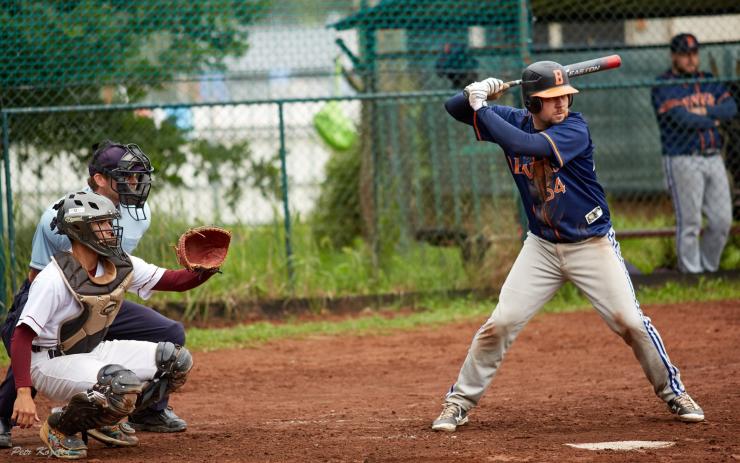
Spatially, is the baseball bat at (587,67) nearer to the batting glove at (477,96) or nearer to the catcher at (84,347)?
the batting glove at (477,96)

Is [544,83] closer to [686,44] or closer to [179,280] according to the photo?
[179,280]

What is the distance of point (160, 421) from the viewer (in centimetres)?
569

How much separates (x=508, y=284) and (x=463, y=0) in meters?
5.97

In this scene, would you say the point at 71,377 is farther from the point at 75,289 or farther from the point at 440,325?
the point at 440,325

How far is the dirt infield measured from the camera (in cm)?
488

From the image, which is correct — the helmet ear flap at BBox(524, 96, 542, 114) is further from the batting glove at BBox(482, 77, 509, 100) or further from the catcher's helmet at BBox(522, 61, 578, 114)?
the batting glove at BBox(482, 77, 509, 100)

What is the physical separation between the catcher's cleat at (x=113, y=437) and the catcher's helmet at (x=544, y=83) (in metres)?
2.67

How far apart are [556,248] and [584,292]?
271mm

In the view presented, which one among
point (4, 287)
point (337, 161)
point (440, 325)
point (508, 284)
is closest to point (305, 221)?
point (337, 161)

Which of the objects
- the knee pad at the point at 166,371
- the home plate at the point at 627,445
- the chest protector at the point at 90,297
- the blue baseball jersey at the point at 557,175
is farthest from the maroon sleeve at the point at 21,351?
the home plate at the point at 627,445

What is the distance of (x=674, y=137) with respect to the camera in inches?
→ 390

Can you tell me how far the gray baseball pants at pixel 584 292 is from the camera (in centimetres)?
525

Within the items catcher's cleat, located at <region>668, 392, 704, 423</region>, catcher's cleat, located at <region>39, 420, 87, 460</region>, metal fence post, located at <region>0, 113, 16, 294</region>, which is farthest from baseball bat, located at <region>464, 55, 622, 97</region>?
metal fence post, located at <region>0, 113, 16, 294</region>

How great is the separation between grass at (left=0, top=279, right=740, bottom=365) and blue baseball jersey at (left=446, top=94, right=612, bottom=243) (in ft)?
13.0
